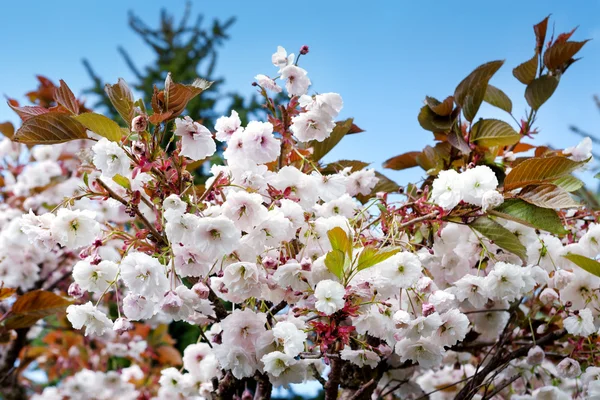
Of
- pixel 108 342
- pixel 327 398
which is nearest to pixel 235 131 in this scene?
pixel 327 398

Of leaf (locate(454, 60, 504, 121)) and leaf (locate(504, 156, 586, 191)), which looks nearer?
leaf (locate(504, 156, 586, 191))

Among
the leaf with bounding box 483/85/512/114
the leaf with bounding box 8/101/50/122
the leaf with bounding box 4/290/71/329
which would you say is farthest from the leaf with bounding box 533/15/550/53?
the leaf with bounding box 4/290/71/329

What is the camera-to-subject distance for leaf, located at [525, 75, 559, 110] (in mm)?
1538

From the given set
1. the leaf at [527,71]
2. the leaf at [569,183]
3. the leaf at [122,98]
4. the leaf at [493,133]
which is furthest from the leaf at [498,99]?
the leaf at [122,98]

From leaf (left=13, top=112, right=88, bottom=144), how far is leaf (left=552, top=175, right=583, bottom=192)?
96 centimetres

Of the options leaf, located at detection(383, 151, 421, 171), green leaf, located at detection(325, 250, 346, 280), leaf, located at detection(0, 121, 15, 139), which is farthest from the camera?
leaf, located at detection(0, 121, 15, 139)

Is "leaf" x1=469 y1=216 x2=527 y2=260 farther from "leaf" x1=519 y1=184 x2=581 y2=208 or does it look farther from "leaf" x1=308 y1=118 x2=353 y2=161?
"leaf" x1=308 y1=118 x2=353 y2=161

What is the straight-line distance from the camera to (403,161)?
174 cm

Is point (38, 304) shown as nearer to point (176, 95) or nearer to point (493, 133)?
point (176, 95)

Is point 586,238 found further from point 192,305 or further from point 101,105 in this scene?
point 101,105

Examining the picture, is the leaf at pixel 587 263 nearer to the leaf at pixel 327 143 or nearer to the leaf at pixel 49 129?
the leaf at pixel 327 143

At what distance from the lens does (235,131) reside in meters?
1.12

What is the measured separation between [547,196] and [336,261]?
454 millimetres

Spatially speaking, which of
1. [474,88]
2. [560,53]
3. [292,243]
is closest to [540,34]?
[560,53]
